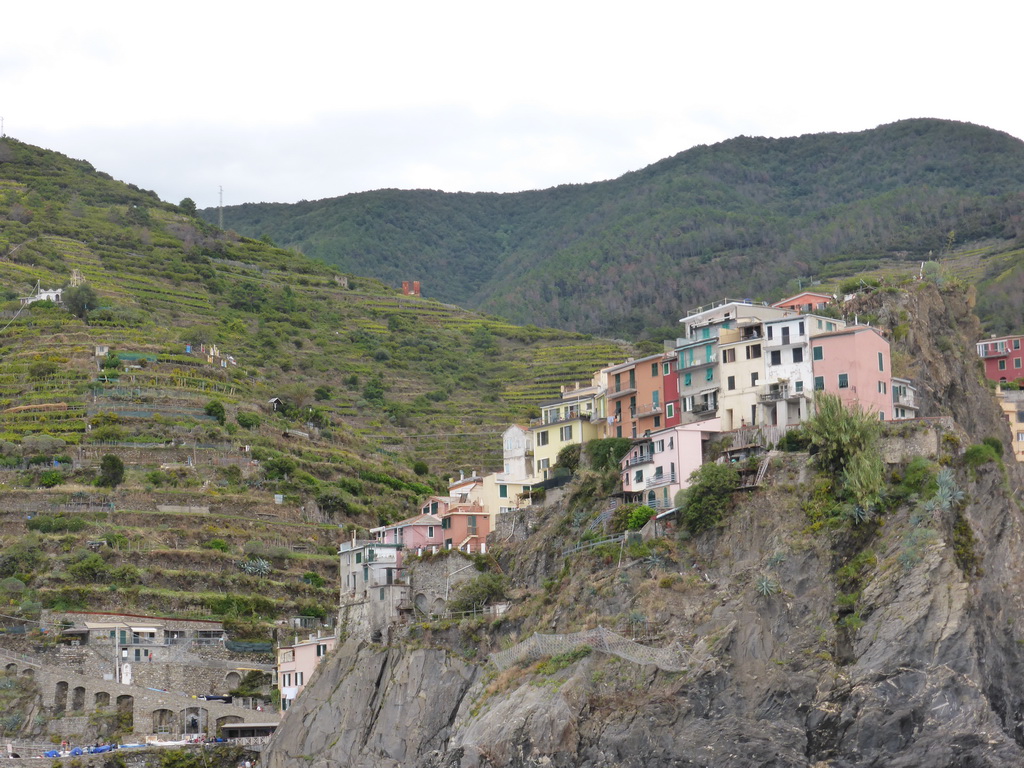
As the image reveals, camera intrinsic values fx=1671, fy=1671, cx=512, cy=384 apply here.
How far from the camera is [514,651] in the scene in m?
74.1

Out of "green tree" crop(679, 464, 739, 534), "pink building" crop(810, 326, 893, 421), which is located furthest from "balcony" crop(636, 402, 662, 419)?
"green tree" crop(679, 464, 739, 534)

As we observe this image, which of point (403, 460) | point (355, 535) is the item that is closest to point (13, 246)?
point (403, 460)

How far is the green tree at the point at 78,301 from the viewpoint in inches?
5295

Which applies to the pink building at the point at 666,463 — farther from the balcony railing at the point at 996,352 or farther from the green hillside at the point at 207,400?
the balcony railing at the point at 996,352

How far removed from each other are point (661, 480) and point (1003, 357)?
49.0 meters

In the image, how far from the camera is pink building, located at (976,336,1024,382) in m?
116

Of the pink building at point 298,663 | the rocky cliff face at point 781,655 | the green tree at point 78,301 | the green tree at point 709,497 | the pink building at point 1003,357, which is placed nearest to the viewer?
the rocky cliff face at point 781,655

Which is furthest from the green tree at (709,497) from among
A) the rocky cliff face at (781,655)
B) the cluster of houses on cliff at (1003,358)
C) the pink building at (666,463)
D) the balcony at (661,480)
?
the cluster of houses on cliff at (1003,358)

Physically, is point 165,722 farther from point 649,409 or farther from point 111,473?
point 649,409

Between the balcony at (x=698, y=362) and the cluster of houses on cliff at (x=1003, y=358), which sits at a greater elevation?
the cluster of houses on cliff at (x=1003, y=358)

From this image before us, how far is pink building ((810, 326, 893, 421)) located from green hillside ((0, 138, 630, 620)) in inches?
1576

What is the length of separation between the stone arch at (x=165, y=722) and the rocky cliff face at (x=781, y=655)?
1974 centimetres

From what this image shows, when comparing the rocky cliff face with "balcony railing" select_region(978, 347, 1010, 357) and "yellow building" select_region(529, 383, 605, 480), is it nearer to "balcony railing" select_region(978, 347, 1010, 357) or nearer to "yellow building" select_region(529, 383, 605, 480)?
"yellow building" select_region(529, 383, 605, 480)

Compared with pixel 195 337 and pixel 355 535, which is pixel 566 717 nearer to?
pixel 355 535
